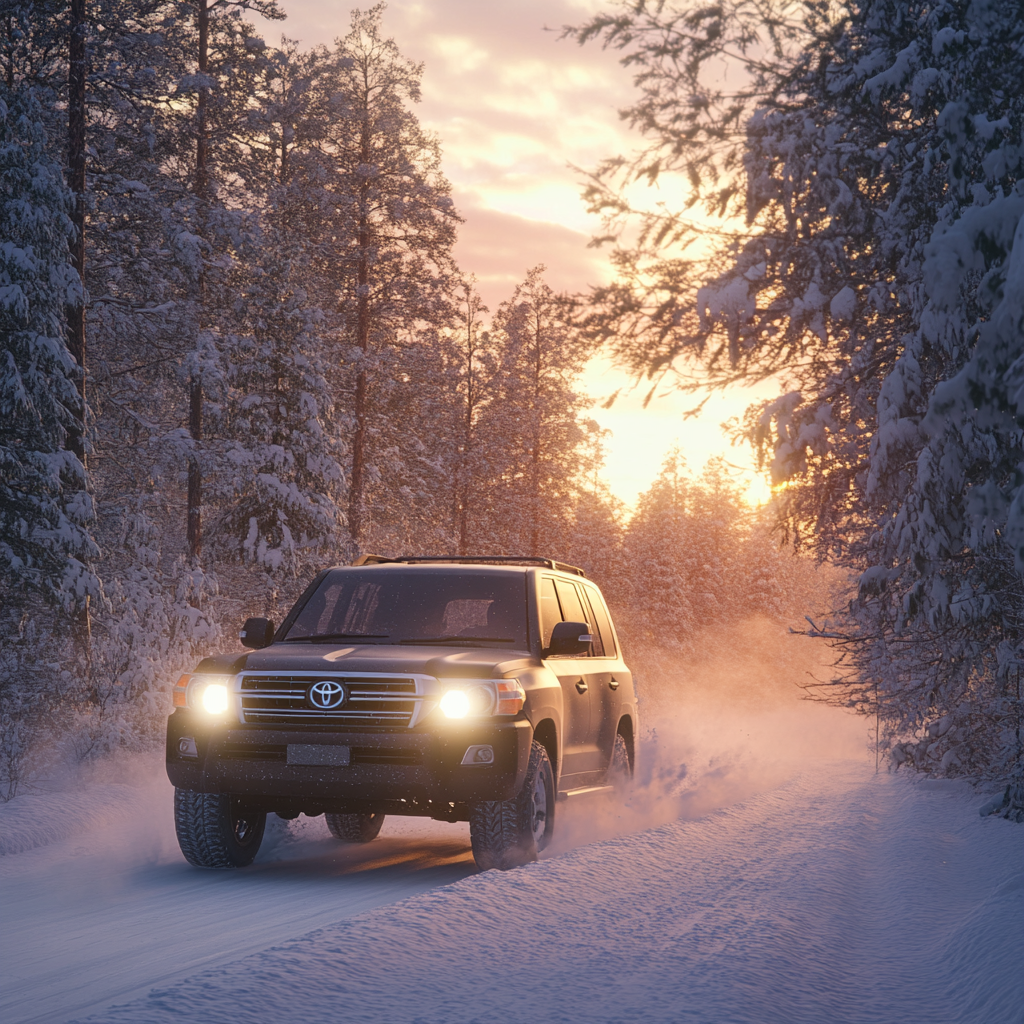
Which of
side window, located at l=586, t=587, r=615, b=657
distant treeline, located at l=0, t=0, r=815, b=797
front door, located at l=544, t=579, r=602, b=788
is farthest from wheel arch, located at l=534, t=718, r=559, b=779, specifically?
distant treeline, located at l=0, t=0, r=815, b=797

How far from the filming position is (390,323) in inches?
1430

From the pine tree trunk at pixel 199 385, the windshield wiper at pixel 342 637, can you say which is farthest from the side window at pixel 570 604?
the pine tree trunk at pixel 199 385

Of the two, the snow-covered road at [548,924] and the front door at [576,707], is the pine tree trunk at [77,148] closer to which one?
the snow-covered road at [548,924]

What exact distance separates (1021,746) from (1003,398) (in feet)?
→ 19.5

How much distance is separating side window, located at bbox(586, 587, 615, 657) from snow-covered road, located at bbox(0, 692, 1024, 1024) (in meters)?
1.46

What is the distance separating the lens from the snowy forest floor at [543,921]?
16.3 feet

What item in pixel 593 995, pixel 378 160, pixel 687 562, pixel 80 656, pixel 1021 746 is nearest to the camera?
pixel 593 995

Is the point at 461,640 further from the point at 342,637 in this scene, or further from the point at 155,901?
the point at 155,901

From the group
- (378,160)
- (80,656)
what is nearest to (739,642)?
(378,160)

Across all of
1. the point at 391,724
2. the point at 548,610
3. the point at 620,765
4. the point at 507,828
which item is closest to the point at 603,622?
the point at 620,765

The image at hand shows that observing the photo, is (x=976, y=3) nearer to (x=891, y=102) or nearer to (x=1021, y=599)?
Result: (x=891, y=102)

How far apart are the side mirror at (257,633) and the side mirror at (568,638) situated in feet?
7.18

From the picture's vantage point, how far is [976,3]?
23.9 feet

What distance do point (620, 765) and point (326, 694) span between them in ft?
14.0
